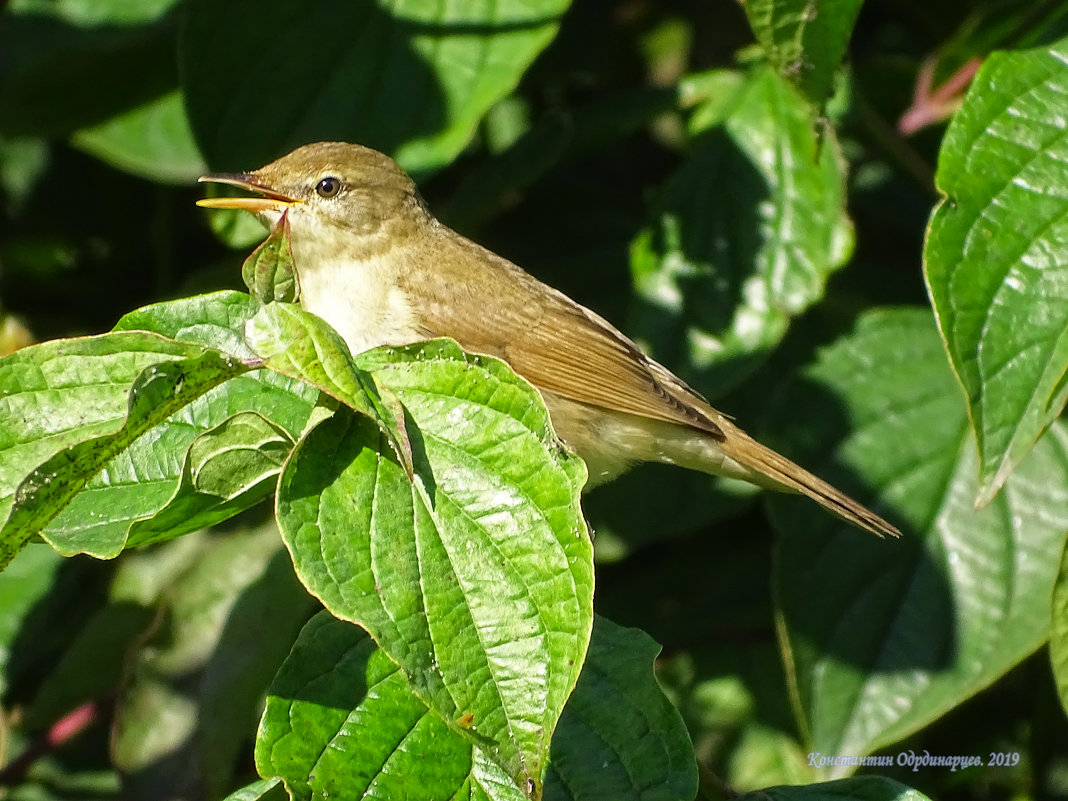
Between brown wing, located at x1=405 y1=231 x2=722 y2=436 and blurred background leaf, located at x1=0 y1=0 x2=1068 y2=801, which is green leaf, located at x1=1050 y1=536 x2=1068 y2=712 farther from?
brown wing, located at x1=405 y1=231 x2=722 y2=436

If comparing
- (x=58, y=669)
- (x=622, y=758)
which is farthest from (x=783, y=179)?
(x=58, y=669)

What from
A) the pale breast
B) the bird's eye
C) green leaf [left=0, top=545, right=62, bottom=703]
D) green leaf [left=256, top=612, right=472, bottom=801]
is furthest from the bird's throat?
green leaf [left=256, top=612, right=472, bottom=801]

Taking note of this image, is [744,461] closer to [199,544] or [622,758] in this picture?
[622,758]

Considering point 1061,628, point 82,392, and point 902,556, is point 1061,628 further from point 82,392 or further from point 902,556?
point 82,392

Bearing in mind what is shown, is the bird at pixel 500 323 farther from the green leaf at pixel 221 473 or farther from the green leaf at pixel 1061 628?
the green leaf at pixel 221 473

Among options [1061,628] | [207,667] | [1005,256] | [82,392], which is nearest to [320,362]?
[82,392]

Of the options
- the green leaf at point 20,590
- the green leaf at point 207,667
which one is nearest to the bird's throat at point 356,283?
the green leaf at point 207,667
